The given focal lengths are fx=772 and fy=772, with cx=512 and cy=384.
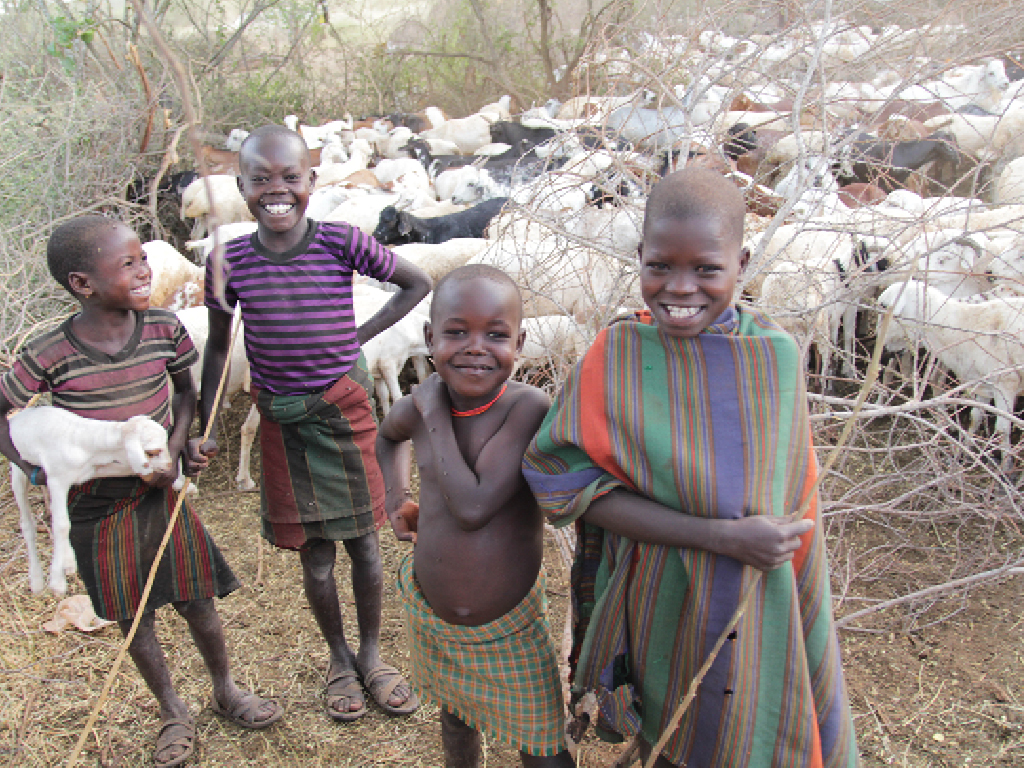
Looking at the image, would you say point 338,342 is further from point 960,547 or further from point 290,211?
point 960,547

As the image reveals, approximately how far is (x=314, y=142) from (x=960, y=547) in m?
10.2

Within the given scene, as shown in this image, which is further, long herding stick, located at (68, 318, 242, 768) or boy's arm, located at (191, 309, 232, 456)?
boy's arm, located at (191, 309, 232, 456)

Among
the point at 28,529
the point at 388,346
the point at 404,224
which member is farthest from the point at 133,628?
the point at 404,224

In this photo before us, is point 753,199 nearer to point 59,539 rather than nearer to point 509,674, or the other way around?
point 509,674

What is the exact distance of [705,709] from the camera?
1.44 meters

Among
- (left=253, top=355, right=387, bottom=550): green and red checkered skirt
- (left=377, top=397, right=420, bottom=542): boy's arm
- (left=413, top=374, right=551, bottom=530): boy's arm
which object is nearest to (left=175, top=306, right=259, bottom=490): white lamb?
(left=253, top=355, right=387, bottom=550): green and red checkered skirt

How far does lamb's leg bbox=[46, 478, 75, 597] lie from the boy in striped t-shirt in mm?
62

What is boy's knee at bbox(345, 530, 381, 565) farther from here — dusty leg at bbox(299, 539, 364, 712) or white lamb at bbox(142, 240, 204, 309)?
white lamb at bbox(142, 240, 204, 309)

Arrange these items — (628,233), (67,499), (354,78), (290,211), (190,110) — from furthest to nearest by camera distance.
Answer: (354,78)
(628,233)
(290,211)
(67,499)
(190,110)

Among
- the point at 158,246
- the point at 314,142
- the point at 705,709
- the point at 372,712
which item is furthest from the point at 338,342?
the point at 314,142

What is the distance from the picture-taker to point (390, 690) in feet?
8.23

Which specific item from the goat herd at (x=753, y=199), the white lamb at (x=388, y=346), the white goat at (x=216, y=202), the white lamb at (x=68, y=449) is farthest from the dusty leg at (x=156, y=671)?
the white goat at (x=216, y=202)

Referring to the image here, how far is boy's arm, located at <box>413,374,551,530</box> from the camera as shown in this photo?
62.6 inches

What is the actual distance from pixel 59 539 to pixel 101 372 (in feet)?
1.45
